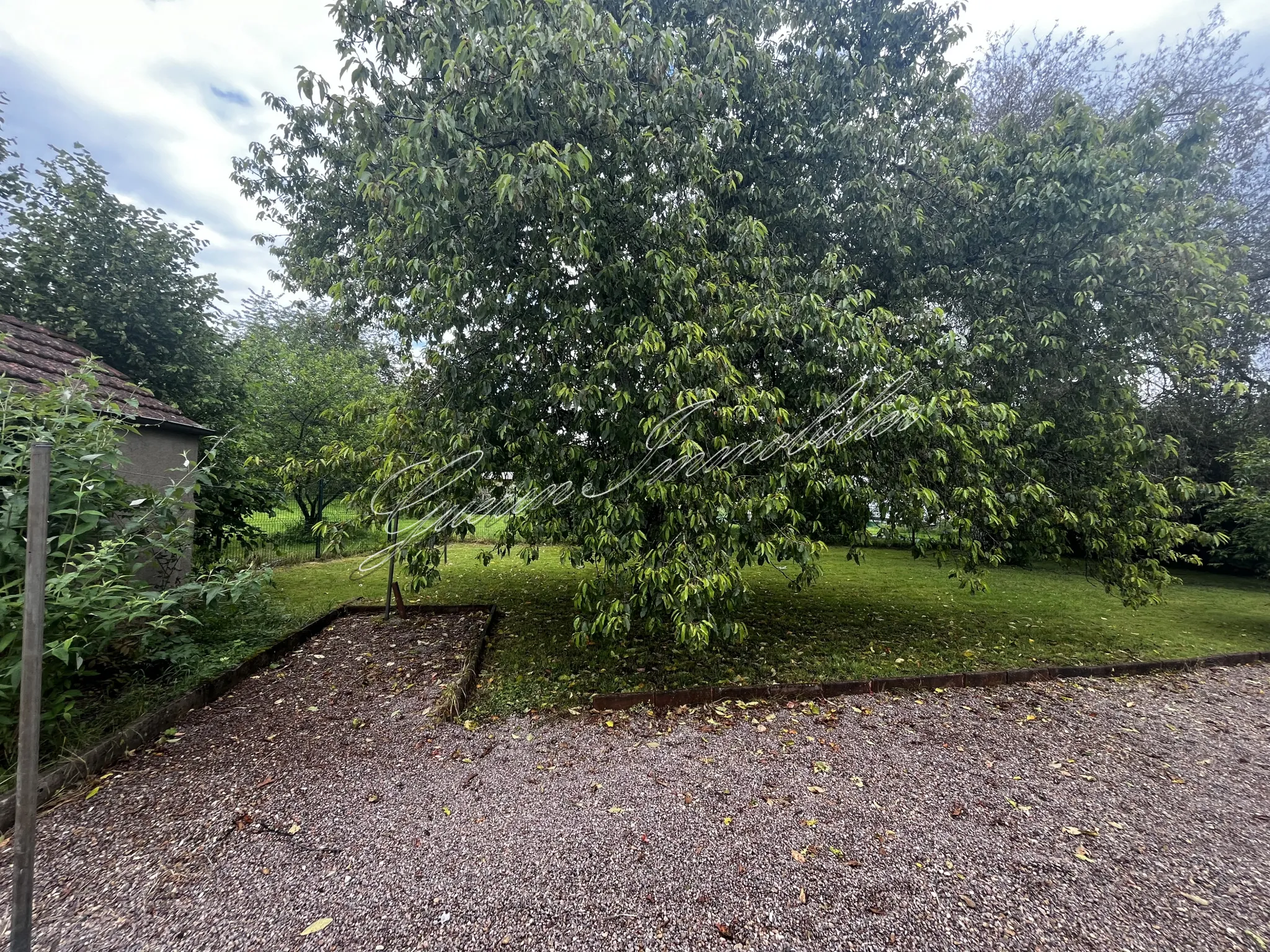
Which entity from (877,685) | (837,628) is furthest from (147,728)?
(837,628)

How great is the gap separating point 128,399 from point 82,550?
5.20ft

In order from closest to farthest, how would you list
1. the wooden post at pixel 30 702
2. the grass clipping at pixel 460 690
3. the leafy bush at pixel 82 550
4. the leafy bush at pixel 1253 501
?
the wooden post at pixel 30 702, the leafy bush at pixel 82 550, the grass clipping at pixel 460 690, the leafy bush at pixel 1253 501

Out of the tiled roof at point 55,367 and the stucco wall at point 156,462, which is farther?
the stucco wall at point 156,462

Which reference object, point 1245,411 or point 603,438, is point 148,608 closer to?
point 603,438

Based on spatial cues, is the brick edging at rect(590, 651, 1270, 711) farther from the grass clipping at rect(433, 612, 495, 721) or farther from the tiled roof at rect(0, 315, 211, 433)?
the tiled roof at rect(0, 315, 211, 433)

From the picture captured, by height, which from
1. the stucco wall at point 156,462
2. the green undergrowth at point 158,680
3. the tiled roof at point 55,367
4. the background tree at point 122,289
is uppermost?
the background tree at point 122,289

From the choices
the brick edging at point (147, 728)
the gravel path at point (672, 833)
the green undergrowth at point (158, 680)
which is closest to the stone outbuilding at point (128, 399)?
the green undergrowth at point (158, 680)

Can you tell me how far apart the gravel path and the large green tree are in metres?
0.94

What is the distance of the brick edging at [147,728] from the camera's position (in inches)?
94.1

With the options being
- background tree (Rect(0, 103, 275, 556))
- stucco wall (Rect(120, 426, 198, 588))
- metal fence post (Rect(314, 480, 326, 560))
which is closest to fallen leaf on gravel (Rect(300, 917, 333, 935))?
stucco wall (Rect(120, 426, 198, 588))

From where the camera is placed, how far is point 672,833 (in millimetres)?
2311

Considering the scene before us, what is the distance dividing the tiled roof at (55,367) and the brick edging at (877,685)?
3.96 m

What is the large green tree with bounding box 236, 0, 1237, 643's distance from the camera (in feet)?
10.3

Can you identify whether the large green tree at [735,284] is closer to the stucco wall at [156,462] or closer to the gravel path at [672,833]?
the gravel path at [672,833]
